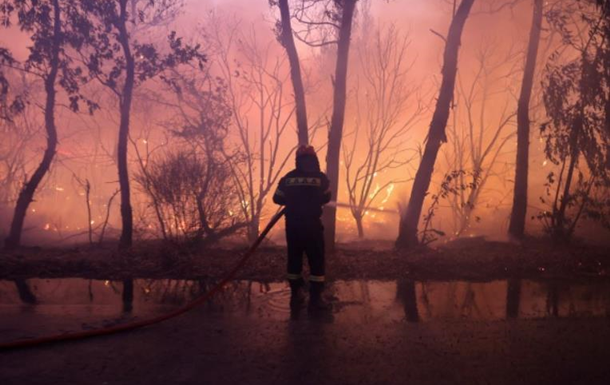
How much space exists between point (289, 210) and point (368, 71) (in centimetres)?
1191

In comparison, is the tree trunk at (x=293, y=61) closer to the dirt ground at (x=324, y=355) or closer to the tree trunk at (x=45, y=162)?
the dirt ground at (x=324, y=355)

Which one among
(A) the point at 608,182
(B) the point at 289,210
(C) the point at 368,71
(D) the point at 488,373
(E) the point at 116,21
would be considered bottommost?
(D) the point at 488,373

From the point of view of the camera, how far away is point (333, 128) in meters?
8.30

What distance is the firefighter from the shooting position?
5172mm

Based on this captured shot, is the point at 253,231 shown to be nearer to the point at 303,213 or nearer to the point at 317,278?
the point at 303,213

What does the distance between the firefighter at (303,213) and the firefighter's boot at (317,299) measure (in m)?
0.11

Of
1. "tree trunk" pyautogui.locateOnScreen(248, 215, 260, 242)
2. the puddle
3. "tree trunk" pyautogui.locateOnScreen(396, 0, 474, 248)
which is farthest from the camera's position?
"tree trunk" pyautogui.locateOnScreen(248, 215, 260, 242)

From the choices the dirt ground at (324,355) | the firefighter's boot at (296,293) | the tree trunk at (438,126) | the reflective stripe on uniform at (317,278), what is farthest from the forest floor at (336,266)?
the dirt ground at (324,355)

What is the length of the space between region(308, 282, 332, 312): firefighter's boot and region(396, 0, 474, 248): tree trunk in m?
3.99

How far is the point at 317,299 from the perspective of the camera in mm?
4762

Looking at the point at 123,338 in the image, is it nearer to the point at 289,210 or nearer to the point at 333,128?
the point at 289,210

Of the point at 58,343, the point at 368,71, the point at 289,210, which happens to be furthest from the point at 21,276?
the point at 368,71

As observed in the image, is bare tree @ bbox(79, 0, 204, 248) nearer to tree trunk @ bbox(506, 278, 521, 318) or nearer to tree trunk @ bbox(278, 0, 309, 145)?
tree trunk @ bbox(278, 0, 309, 145)

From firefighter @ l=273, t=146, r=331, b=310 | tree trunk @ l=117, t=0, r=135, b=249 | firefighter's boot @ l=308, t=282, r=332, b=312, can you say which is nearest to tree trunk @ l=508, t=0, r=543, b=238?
firefighter @ l=273, t=146, r=331, b=310
